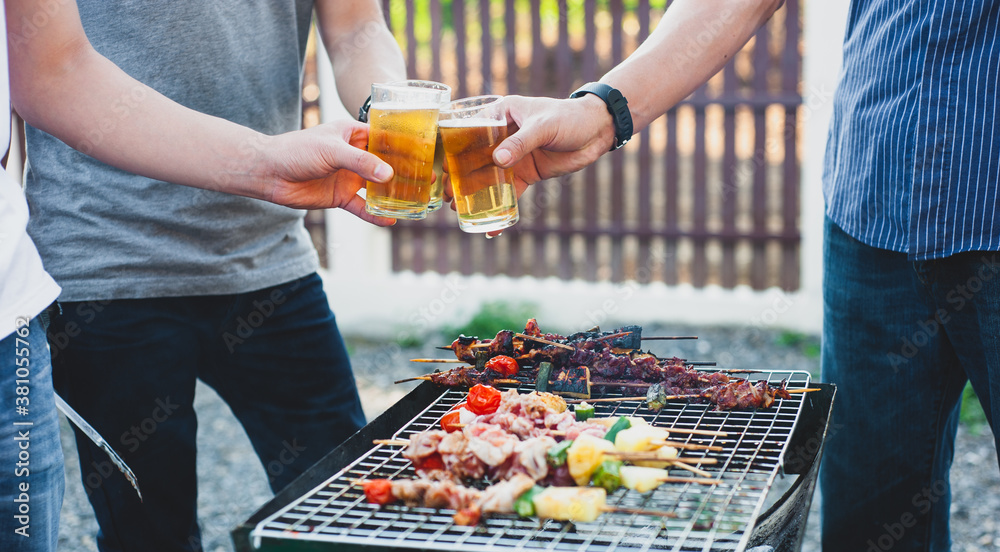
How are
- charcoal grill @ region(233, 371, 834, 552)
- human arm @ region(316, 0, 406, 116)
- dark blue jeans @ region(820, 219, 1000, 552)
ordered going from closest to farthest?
charcoal grill @ region(233, 371, 834, 552)
dark blue jeans @ region(820, 219, 1000, 552)
human arm @ region(316, 0, 406, 116)

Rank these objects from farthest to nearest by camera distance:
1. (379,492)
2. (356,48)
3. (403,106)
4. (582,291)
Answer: (582,291) → (356,48) → (403,106) → (379,492)

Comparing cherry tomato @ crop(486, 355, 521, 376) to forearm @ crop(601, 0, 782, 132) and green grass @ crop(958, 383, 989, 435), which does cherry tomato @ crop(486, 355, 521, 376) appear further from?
green grass @ crop(958, 383, 989, 435)

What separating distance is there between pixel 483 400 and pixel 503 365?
232 mm

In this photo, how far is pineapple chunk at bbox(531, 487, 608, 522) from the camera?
64.7 inches

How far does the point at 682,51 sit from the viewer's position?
262 centimetres

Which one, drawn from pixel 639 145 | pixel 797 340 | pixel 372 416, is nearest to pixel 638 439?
pixel 372 416

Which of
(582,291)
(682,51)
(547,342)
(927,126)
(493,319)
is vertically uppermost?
(682,51)

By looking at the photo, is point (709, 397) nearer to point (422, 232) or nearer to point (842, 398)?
point (842, 398)

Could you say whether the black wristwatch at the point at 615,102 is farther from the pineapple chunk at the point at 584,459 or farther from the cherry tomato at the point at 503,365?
the pineapple chunk at the point at 584,459

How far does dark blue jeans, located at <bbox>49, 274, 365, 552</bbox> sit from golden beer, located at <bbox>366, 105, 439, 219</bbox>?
696mm

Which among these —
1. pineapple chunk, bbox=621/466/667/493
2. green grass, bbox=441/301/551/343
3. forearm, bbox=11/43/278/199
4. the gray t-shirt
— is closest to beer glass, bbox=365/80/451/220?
forearm, bbox=11/43/278/199

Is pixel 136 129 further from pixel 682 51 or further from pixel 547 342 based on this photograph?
pixel 682 51

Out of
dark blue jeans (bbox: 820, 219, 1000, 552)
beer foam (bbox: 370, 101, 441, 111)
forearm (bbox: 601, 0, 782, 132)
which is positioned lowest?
dark blue jeans (bbox: 820, 219, 1000, 552)

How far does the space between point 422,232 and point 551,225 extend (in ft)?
3.74
